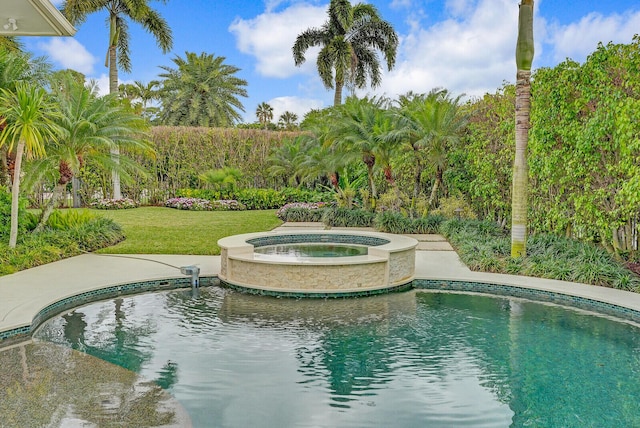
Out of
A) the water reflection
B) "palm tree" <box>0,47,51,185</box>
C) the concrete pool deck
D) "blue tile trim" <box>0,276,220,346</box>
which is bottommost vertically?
the water reflection

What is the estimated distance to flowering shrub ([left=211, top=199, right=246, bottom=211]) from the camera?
2180 cm

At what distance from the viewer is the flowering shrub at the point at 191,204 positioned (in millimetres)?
21641

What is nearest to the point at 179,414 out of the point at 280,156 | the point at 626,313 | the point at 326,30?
the point at 626,313

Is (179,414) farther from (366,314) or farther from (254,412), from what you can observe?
(366,314)

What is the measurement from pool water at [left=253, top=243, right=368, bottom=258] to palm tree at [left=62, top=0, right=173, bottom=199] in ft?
46.1

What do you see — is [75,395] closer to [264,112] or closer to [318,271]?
[318,271]

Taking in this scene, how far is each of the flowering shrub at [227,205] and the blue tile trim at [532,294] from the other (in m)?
14.2

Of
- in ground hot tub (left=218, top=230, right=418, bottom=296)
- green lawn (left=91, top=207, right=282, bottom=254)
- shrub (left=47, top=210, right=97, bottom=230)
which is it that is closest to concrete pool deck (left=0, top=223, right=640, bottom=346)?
in ground hot tub (left=218, top=230, right=418, bottom=296)

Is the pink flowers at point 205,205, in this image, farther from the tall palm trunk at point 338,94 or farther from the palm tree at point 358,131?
the tall palm trunk at point 338,94

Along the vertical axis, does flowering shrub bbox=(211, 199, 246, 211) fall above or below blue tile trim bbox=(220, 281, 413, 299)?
above

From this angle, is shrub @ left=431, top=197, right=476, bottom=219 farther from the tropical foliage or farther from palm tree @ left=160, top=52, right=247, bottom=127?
palm tree @ left=160, top=52, right=247, bottom=127

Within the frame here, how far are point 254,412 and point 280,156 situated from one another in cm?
1941

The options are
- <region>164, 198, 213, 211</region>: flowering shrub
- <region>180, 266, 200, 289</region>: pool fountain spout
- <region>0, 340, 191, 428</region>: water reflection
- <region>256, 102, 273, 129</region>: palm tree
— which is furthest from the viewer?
<region>256, 102, 273, 129</region>: palm tree

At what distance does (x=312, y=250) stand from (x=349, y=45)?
17.9m
